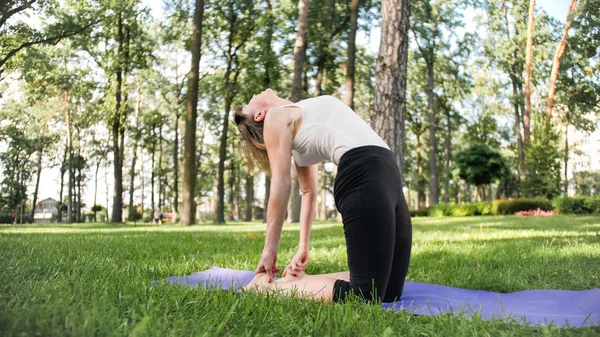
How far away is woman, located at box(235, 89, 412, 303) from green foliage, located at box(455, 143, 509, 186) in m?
27.3

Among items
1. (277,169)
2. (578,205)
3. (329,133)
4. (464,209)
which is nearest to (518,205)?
(578,205)

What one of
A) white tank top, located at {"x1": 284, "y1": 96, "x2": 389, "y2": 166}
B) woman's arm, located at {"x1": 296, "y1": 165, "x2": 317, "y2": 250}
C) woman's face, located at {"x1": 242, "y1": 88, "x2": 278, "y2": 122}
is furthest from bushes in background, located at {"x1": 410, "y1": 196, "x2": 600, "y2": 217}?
woman's face, located at {"x1": 242, "y1": 88, "x2": 278, "y2": 122}

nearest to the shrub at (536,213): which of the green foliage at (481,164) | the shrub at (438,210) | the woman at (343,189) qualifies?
the shrub at (438,210)

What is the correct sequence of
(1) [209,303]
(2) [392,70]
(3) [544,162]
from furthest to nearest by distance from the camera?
(3) [544,162]
(2) [392,70]
(1) [209,303]

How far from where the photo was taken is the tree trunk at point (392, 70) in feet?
27.8

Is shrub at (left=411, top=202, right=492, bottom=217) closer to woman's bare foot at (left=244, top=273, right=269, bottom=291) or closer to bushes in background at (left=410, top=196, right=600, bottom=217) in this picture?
bushes in background at (left=410, top=196, right=600, bottom=217)

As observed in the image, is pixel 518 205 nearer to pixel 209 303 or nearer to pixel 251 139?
pixel 251 139

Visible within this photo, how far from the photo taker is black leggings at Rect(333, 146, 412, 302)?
2736 millimetres

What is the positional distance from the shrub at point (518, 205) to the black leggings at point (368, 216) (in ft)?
63.8

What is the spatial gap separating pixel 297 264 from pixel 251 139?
0.98 m

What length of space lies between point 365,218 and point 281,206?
0.56m

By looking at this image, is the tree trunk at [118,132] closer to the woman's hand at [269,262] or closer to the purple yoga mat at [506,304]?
the purple yoga mat at [506,304]

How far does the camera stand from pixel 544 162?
68.2ft

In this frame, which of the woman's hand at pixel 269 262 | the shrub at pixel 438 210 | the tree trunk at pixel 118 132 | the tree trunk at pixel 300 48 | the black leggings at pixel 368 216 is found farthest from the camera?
the shrub at pixel 438 210
